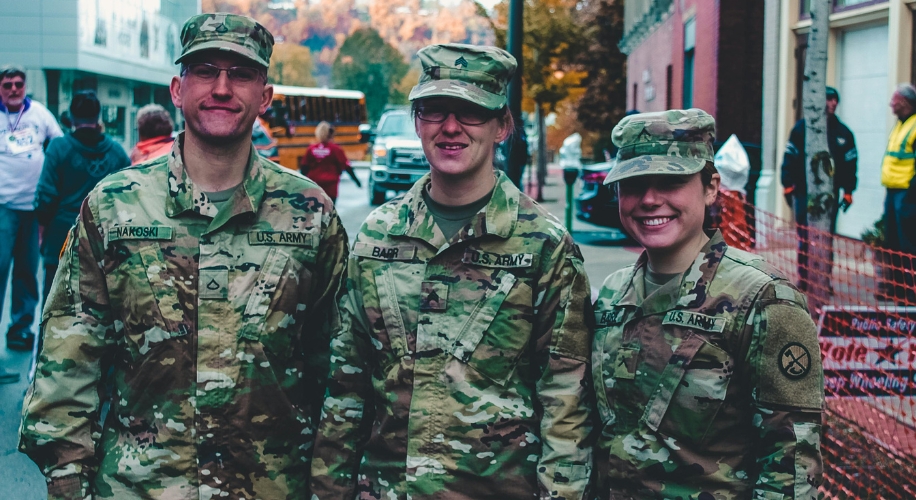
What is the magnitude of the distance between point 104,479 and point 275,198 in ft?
3.13

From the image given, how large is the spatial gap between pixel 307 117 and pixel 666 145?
34.4 metres

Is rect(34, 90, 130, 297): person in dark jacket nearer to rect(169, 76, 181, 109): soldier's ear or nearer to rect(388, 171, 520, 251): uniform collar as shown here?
rect(169, 76, 181, 109): soldier's ear

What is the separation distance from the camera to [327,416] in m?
2.81

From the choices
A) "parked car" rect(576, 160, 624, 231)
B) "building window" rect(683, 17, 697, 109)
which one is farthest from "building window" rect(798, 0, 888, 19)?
"building window" rect(683, 17, 697, 109)

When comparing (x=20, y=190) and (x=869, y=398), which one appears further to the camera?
(x=20, y=190)

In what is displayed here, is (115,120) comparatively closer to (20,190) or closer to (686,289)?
(20,190)

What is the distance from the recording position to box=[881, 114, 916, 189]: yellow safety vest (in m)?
8.97

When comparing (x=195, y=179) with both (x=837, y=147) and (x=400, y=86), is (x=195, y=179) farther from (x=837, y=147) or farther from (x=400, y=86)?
(x=400, y=86)

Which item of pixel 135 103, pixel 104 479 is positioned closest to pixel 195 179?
pixel 104 479

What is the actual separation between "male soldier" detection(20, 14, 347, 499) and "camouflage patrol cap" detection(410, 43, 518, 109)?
0.55 meters

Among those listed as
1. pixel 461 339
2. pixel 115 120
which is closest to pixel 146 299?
pixel 461 339

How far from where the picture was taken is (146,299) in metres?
2.88

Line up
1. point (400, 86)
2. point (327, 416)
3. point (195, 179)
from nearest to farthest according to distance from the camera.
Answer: point (327, 416) < point (195, 179) < point (400, 86)

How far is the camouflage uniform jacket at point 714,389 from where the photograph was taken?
2.45 metres
